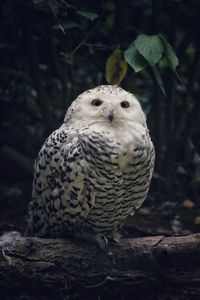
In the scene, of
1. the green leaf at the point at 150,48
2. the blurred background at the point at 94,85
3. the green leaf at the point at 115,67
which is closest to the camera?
the green leaf at the point at 150,48

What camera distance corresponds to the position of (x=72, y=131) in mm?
3248

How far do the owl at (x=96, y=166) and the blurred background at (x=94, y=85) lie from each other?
2.43 ft

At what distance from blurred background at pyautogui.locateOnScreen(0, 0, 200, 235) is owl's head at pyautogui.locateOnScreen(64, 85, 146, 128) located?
33.9 inches

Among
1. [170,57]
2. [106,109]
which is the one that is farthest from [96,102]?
[170,57]

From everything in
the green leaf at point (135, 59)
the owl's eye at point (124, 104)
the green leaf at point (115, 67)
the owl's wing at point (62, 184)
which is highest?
the green leaf at point (135, 59)

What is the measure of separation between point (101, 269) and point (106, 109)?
731 millimetres

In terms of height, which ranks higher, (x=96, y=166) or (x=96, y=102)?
(x=96, y=102)

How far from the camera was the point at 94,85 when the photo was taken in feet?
15.3

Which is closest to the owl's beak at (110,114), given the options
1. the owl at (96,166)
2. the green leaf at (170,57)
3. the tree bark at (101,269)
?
the owl at (96,166)

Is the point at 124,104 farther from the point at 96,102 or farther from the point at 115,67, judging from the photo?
the point at 115,67

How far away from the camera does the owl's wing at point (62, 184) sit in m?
3.12

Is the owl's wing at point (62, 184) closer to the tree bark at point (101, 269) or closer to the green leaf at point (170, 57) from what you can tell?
the tree bark at point (101, 269)

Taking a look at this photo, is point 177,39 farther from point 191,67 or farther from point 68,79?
point 68,79

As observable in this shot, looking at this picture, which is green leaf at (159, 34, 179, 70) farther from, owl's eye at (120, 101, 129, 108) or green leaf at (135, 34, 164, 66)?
owl's eye at (120, 101, 129, 108)
